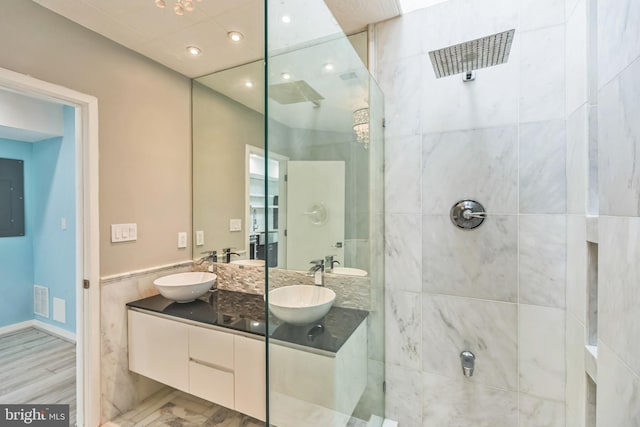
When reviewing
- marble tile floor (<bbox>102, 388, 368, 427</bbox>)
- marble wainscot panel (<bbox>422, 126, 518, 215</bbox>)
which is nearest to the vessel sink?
marble wainscot panel (<bbox>422, 126, 518, 215</bbox>)

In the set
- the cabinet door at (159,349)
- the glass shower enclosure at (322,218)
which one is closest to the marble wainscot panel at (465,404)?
the glass shower enclosure at (322,218)

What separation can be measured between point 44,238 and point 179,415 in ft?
9.22

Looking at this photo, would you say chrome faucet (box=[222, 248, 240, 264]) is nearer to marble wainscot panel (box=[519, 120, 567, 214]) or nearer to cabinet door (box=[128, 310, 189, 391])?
cabinet door (box=[128, 310, 189, 391])

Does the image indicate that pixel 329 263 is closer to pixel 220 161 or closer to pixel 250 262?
pixel 250 262

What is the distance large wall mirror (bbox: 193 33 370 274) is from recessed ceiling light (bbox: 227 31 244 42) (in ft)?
0.89

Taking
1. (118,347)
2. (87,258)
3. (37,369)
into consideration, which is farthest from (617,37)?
(37,369)

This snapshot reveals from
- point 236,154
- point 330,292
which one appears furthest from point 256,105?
point 330,292

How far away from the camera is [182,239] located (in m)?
2.23

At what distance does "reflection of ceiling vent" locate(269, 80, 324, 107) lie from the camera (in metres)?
0.84

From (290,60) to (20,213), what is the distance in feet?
13.7

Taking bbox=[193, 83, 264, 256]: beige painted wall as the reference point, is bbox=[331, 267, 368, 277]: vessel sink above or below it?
below

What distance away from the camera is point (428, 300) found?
1.44m

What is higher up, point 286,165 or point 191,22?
point 191,22

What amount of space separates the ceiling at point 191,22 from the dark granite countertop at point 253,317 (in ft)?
5.17
